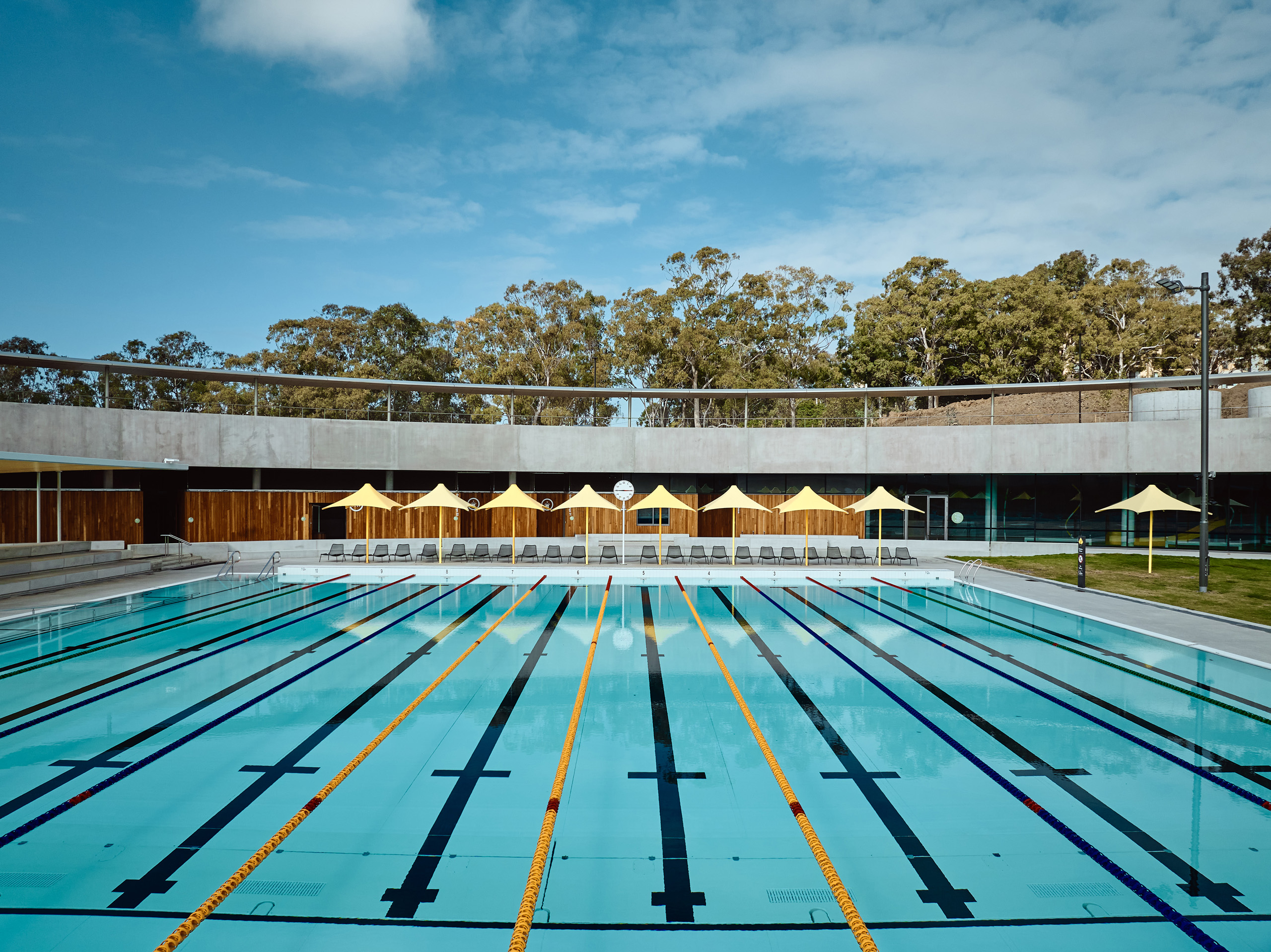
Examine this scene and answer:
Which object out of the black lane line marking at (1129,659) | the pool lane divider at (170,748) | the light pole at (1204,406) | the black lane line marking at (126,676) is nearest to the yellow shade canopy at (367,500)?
the black lane line marking at (126,676)

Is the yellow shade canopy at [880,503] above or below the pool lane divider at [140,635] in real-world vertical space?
above

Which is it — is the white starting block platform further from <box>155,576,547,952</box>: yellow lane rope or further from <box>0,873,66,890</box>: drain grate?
<box>0,873,66,890</box>: drain grate

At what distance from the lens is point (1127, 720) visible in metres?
8.07

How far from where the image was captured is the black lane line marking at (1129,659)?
854 centimetres

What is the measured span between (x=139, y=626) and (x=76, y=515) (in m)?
13.0

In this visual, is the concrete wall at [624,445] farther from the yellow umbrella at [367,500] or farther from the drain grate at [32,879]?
the drain grate at [32,879]

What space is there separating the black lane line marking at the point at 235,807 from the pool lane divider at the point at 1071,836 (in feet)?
22.0

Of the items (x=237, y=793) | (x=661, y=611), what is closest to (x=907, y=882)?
(x=237, y=793)

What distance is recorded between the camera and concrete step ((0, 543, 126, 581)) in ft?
53.4

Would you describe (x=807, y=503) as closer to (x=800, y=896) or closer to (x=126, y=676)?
(x=800, y=896)

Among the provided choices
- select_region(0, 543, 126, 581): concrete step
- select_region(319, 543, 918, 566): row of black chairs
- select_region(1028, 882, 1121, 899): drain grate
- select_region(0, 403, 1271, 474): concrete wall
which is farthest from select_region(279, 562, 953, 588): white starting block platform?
select_region(1028, 882, 1121, 899): drain grate

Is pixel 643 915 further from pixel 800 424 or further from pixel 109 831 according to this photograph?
pixel 800 424

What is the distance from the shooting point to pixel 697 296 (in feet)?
154

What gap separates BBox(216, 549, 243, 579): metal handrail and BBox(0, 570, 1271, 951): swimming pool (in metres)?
7.35
